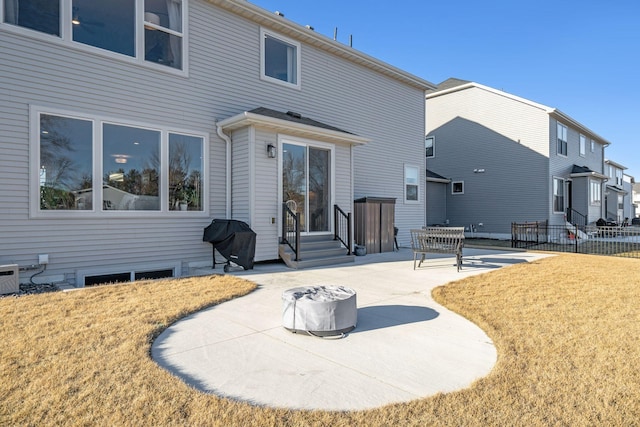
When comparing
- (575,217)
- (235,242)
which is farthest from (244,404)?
(575,217)

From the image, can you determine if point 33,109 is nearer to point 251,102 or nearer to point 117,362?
point 251,102

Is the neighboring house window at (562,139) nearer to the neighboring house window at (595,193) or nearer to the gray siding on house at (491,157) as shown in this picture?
the gray siding on house at (491,157)

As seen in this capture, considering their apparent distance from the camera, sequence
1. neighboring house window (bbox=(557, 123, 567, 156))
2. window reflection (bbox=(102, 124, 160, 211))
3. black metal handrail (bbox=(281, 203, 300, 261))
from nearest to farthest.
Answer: window reflection (bbox=(102, 124, 160, 211)) → black metal handrail (bbox=(281, 203, 300, 261)) → neighboring house window (bbox=(557, 123, 567, 156))

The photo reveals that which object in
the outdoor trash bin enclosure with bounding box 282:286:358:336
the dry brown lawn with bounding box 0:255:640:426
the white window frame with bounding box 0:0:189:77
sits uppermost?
the white window frame with bounding box 0:0:189:77

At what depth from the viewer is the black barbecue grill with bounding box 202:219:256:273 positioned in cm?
741

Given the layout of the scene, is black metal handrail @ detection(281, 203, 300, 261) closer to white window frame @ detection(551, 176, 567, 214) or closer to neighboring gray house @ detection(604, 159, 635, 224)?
white window frame @ detection(551, 176, 567, 214)

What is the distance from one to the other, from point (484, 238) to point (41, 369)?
18.6 m

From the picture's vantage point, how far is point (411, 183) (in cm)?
1382

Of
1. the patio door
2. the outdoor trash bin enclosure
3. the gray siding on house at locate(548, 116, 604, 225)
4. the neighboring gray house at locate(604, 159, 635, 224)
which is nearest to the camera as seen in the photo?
the outdoor trash bin enclosure

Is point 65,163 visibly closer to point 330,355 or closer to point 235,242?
point 235,242

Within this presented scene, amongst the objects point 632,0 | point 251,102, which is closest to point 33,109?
point 251,102

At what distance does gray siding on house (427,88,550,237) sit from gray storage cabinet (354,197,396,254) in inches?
377

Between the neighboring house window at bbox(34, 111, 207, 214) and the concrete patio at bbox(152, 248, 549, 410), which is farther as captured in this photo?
the neighboring house window at bbox(34, 111, 207, 214)

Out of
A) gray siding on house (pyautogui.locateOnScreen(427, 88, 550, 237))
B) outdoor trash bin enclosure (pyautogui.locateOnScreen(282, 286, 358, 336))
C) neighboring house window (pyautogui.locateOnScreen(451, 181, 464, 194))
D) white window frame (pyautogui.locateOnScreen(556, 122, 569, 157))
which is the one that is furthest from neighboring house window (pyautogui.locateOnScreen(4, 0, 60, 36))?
white window frame (pyautogui.locateOnScreen(556, 122, 569, 157))
